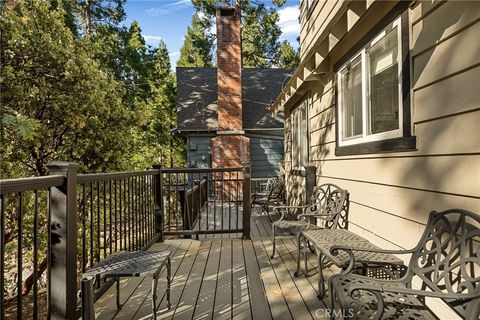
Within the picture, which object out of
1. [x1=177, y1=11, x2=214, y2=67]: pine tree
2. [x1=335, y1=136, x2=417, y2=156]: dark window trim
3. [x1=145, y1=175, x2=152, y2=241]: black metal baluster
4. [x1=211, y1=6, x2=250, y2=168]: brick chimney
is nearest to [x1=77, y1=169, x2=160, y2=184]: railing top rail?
[x1=145, y1=175, x2=152, y2=241]: black metal baluster

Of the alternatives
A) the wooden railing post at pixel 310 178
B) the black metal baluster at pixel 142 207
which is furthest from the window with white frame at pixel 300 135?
the black metal baluster at pixel 142 207

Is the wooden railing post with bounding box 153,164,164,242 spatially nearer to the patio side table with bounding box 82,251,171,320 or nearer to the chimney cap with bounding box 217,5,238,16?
the patio side table with bounding box 82,251,171,320

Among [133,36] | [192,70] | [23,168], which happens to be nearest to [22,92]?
[23,168]

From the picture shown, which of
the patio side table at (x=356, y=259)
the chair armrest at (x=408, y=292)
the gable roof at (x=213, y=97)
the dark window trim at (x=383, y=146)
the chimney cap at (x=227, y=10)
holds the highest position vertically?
the chimney cap at (x=227, y=10)

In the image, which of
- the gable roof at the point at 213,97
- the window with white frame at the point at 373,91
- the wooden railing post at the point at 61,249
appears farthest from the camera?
the gable roof at the point at 213,97

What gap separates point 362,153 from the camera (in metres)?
2.90

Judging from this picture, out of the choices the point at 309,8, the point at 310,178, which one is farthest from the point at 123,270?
the point at 309,8

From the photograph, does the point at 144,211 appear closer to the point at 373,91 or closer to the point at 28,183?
the point at 28,183

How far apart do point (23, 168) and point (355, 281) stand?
17.8 ft

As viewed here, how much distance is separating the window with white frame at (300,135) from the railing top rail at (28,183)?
4.05 metres

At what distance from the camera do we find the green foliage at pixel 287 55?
21.4m

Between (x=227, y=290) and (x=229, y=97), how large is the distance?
847 cm

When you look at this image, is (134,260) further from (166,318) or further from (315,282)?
(315,282)

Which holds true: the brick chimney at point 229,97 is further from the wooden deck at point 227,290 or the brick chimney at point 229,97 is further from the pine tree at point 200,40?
the pine tree at point 200,40
